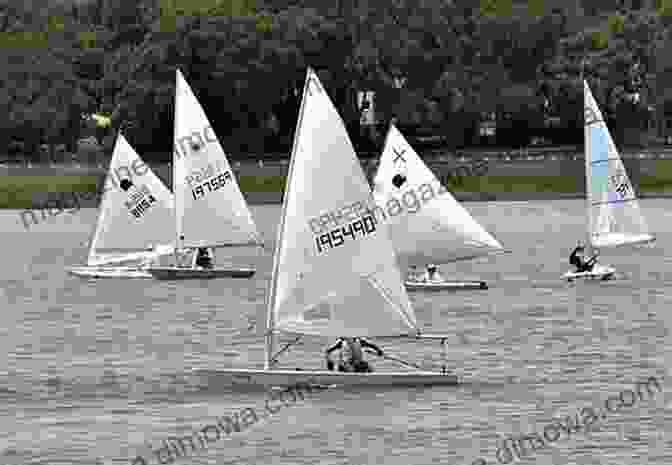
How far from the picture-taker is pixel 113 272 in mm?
81750

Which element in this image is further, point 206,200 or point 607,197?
point 607,197

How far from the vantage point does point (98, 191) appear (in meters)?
137

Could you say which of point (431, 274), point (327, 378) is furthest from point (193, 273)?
point (327, 378)

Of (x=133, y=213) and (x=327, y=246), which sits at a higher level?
(x=133, y=213)

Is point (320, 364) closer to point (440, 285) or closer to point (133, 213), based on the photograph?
A: point (440, 285)

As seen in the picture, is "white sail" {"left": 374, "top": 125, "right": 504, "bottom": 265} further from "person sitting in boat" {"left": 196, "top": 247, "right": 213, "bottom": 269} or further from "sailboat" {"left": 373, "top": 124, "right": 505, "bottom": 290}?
"person sitting in boat" {"left": 196, "top": 247, "right": 213, "bottom": 269}

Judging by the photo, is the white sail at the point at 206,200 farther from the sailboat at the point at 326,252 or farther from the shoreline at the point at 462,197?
the shoreline at the point at 462,197

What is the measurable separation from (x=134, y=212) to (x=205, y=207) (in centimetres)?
432

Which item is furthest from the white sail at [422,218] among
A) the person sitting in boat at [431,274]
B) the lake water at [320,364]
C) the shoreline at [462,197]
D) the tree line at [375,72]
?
the tree line at [375,72]

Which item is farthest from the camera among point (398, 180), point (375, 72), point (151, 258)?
point (375, 72)

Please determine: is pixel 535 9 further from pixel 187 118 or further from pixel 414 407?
pixel 414 407

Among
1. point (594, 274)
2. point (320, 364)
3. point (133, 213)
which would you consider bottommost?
point (320, 364)

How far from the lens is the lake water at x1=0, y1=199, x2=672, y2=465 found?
Result: 135ft

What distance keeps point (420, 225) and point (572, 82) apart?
75.3 m
